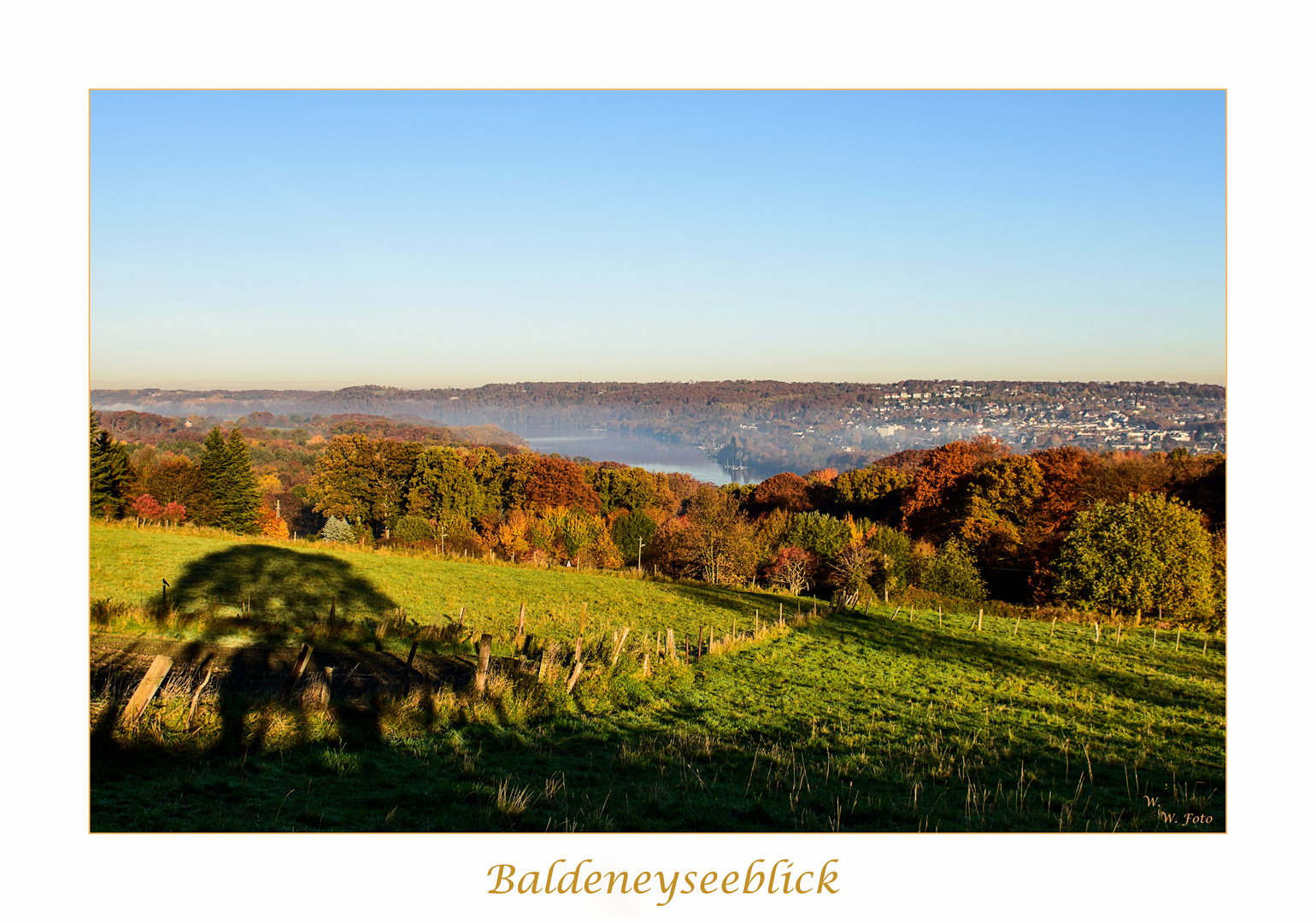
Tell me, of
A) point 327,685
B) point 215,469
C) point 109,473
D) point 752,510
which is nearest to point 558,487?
point 752,510

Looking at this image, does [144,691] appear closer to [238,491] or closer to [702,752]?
[702,752]

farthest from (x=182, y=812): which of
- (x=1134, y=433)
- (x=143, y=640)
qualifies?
(x=1134, y=433)

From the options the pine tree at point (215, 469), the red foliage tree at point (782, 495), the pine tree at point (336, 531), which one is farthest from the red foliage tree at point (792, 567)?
the pine tree at point (215, 469)

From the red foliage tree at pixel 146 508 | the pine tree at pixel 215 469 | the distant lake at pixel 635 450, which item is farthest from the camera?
the distant lake at pixel 635 450

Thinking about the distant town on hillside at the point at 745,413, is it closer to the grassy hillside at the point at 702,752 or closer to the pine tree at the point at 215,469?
the pine tree at the point at 215,469

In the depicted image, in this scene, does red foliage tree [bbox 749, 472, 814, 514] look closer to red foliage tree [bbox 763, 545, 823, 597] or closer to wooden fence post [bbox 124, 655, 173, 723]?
red foliage tree [bbox 763, 545, 823, 597]

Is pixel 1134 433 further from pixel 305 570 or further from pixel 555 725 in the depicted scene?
pixel 305 570
